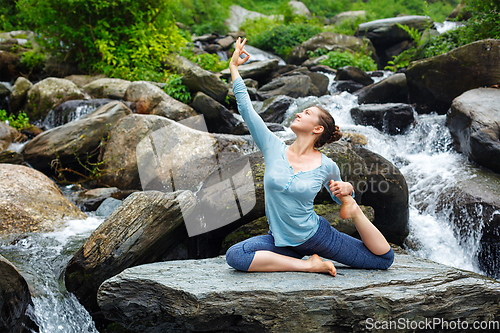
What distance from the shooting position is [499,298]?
2486 millimetres

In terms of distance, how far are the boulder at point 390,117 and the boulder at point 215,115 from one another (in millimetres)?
3174

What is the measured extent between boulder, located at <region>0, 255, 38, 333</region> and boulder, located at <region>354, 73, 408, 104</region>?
29.9 ft

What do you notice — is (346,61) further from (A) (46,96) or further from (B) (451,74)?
(A) (46,96)

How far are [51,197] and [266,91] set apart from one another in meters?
7.32

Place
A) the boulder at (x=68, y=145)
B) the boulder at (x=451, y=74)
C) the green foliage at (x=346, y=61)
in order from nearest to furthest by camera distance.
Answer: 1. the boulder at (x=68, y=145)
2. the boulder at (x=451, y=74)
3. the green foliage at (x=346, y=61)

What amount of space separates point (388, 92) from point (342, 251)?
8.03m

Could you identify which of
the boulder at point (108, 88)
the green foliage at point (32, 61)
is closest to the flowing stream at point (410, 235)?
the boulder at point (108, 88)

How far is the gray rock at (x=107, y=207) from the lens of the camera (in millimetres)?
5301

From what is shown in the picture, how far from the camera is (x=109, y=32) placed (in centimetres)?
1075

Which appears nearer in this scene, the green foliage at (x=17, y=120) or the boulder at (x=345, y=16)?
the green foliage at (x=17, y=120)

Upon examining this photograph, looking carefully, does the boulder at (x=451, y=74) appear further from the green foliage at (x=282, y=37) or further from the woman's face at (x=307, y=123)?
the green foliage at (x=282, y=37)

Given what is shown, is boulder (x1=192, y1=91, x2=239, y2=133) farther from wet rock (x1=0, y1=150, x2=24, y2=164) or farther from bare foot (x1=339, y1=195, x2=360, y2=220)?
bare foot (x1=339, y1=195, x2=360, y2=220)

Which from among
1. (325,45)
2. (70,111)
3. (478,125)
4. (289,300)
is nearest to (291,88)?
(478,125)

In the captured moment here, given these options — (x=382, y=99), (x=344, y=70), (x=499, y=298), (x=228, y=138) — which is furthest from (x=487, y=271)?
(x=344, y=70)
